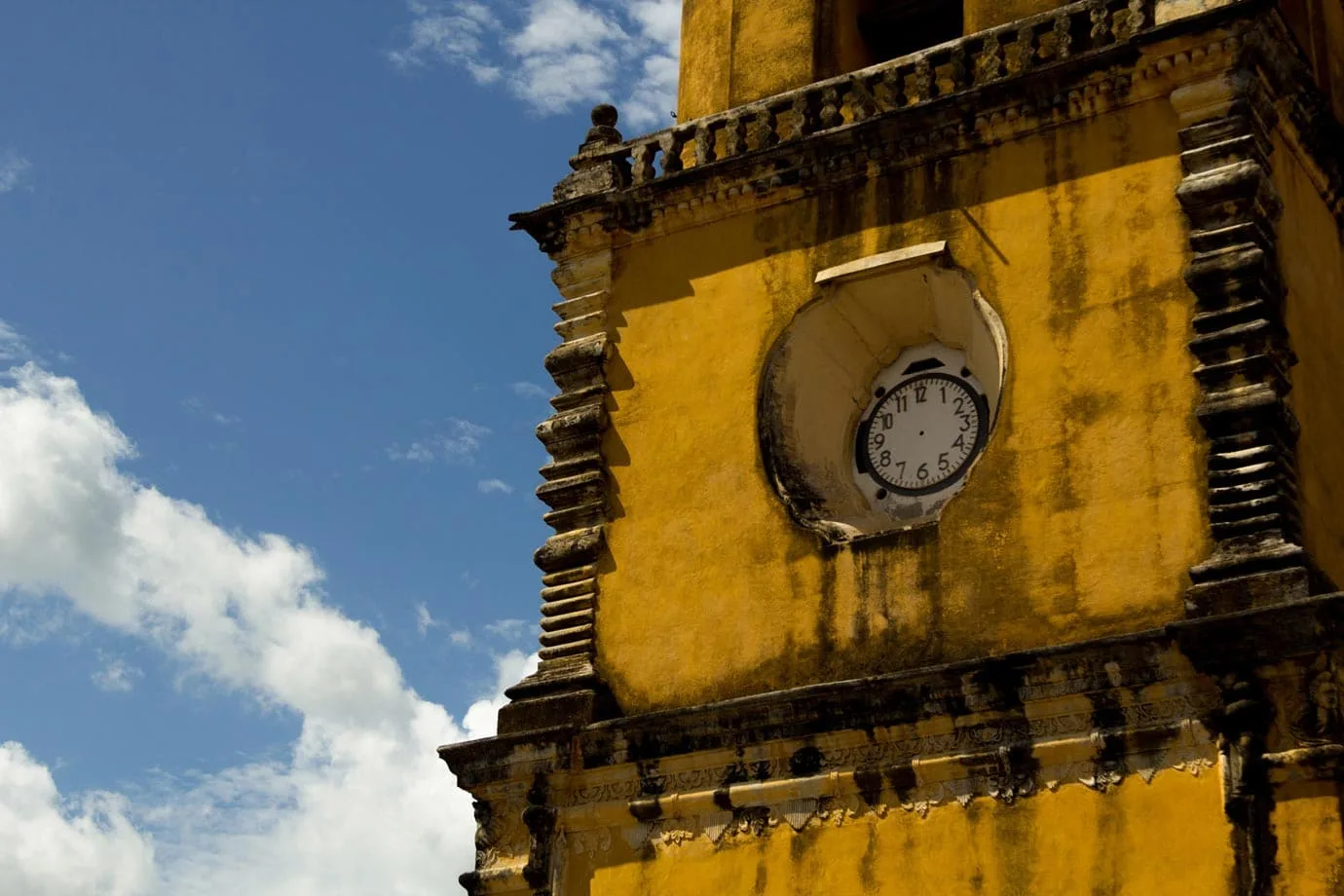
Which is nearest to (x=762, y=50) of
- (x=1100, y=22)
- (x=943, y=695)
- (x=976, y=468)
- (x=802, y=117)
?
(x=802, y=117)

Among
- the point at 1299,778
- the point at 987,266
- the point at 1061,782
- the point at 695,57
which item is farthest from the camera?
the point at 695,57

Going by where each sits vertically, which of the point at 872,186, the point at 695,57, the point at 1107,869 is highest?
the point at 695,57

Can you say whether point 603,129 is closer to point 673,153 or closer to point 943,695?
point 673,153

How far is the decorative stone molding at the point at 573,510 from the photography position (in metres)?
13.8

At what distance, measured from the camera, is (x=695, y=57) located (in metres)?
16.0

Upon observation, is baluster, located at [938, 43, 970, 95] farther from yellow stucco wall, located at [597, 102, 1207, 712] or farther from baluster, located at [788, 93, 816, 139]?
baluster, located at [788, 93, 816, 139]

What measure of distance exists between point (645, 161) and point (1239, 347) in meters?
4.73

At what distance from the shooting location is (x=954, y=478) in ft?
44.1

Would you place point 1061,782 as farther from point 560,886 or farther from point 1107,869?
point 560,886

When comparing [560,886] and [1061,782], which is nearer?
[1061,782]

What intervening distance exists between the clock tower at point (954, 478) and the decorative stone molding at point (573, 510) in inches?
1.0

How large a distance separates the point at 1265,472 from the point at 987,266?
242 centimetres

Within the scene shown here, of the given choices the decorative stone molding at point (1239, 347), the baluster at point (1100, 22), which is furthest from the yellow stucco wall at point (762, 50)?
the decorative stone molding at point (1239, 347)

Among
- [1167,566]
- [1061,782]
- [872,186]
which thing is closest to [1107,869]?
[1061,782]
